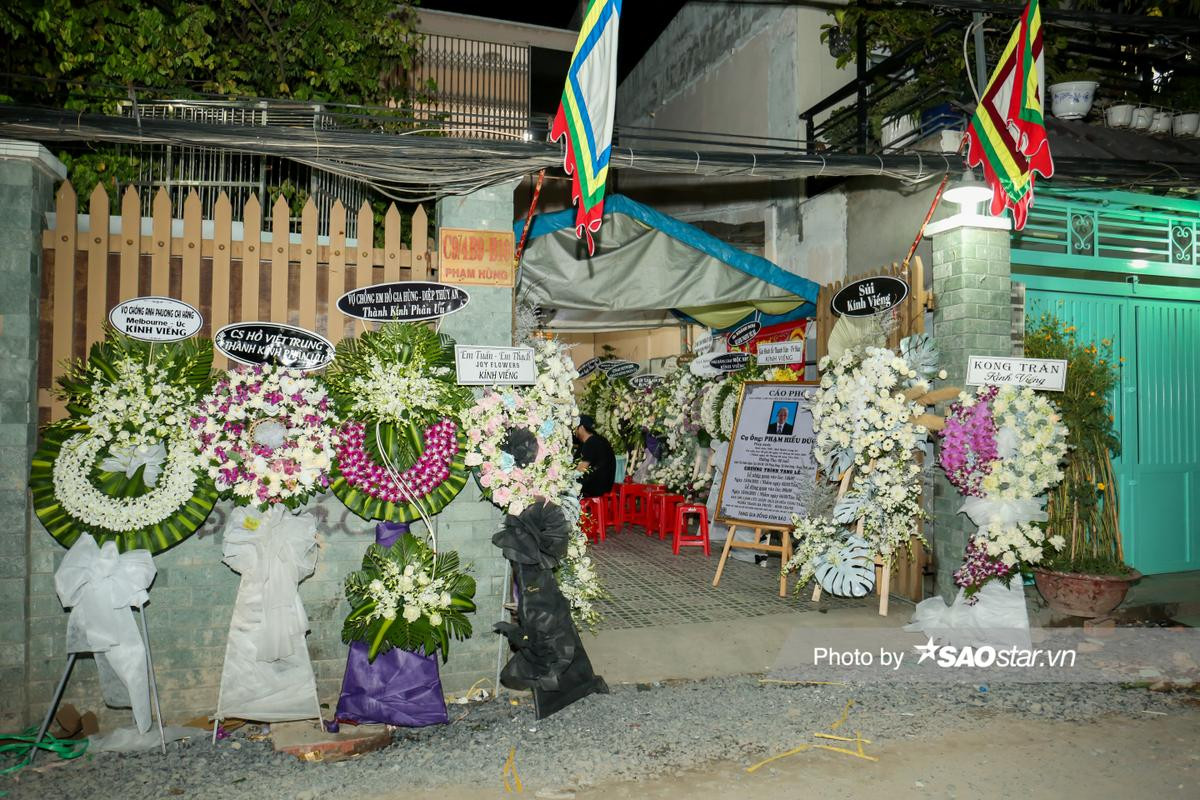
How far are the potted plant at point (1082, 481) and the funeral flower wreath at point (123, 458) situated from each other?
654cm

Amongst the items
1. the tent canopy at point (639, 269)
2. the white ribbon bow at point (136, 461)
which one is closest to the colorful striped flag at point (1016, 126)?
the tent canopy at point (639, 269)

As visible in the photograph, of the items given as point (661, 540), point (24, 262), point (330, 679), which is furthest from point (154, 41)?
point (661, 540)

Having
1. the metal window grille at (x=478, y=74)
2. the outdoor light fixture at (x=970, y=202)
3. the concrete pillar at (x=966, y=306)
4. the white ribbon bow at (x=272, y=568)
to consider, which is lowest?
the white ribbon bow at (x=272, y=568)

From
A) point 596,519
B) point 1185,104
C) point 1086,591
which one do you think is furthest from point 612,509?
point 1185,104

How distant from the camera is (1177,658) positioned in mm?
5828

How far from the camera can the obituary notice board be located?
7555 mm

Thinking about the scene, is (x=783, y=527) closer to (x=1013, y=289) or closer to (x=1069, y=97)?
(x=1013, y=289)

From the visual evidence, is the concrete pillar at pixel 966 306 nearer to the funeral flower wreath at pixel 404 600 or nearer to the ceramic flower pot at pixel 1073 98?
the ceramic flower pot at pixel 1073 98

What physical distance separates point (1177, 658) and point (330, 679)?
6230 millimetres

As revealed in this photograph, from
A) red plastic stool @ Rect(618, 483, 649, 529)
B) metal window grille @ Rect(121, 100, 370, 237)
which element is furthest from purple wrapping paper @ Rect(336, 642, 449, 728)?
red plastic stool @ Rect(618, 483, 649, 529)

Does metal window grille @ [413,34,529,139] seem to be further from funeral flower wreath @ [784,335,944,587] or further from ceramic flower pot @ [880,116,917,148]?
funeral flower wreath @ [784,335,944,587]

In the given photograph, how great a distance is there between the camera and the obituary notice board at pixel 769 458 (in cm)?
755

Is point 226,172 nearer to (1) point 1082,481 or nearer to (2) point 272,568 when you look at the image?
(2) point 272,568

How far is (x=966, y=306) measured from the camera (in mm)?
6395
